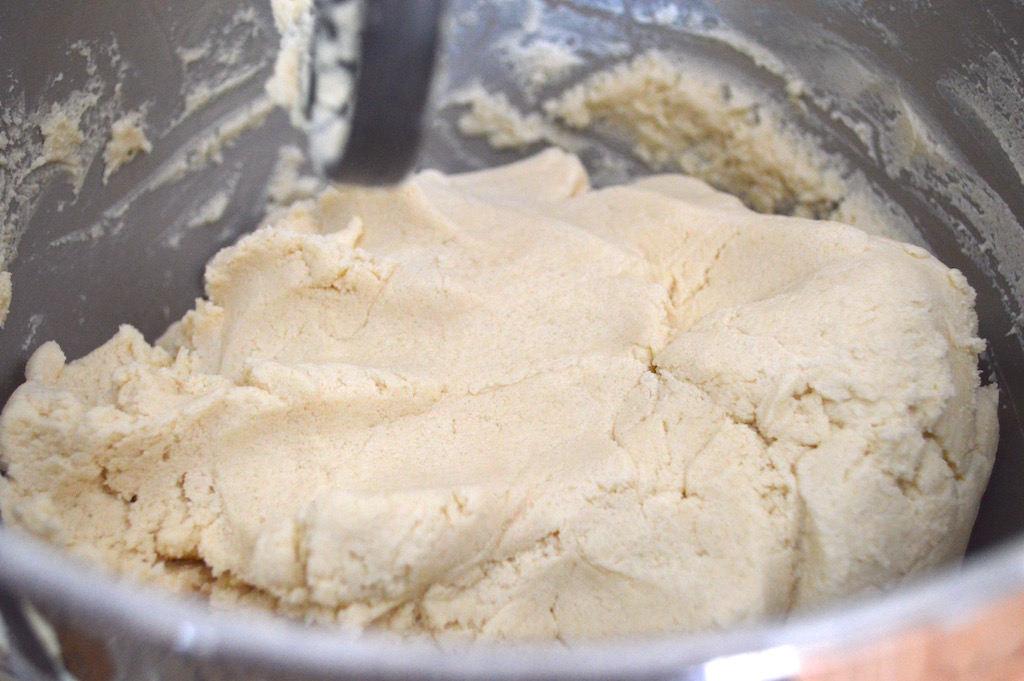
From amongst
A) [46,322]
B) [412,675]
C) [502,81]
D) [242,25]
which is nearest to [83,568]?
[412,675]

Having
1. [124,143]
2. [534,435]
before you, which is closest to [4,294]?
[124,143]

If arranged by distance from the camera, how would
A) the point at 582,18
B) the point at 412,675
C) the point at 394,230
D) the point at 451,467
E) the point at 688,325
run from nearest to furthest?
the point at 412,675
the point at 451,467
the point at 688,325
the point at 394,230
the point at 582,18

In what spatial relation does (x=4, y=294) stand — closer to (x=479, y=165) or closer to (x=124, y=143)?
(x=124, y=143)

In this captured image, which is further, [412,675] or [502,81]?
[502,81]

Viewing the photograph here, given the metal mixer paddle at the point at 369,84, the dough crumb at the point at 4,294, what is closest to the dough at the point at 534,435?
the dough crumb at the point at 4,294

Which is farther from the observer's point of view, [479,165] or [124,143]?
[479,165]

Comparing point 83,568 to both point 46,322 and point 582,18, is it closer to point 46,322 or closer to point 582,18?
point 46,322

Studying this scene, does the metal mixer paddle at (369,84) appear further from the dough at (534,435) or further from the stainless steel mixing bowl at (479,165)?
the stainless steel mixing bowl at (479,165)
